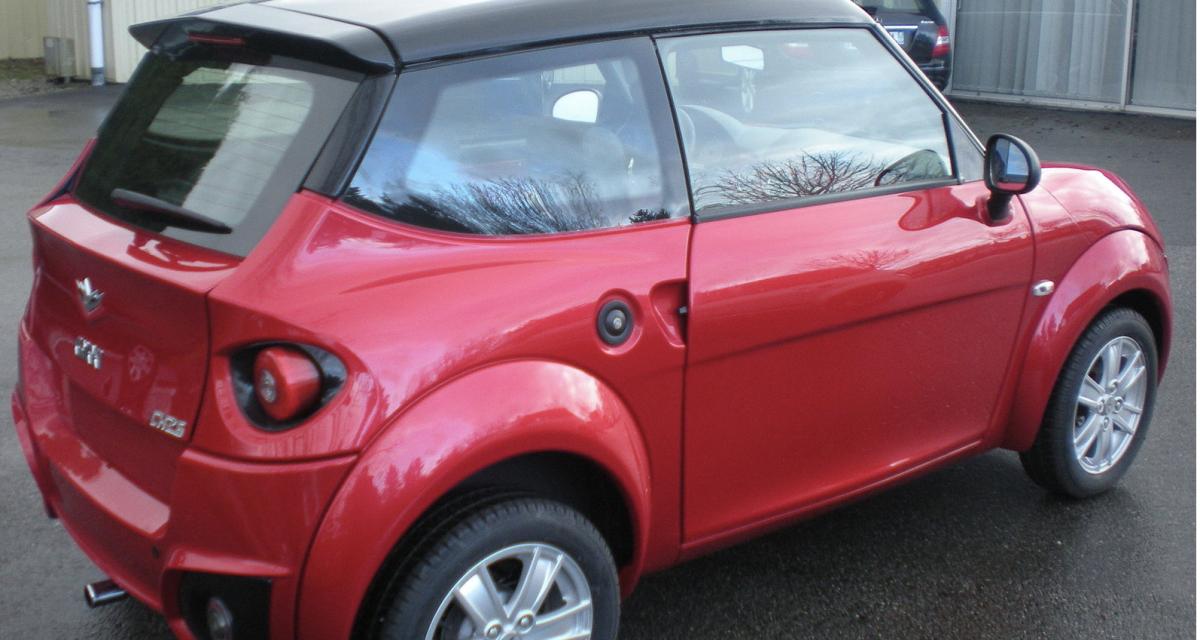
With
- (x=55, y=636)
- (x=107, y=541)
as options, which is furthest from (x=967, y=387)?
(x=55, y=636)

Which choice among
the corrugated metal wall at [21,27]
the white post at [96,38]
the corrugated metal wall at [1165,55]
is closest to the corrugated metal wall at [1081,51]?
the corrugated metal wall at [1165,55]

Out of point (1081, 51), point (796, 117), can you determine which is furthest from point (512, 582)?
point (1081, 51)

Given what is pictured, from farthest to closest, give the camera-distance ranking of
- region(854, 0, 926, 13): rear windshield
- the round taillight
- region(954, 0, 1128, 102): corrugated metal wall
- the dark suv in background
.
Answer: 1. region(954, 0, 1128, 102): corrugated metal wall
2. region(854, 0, 926, 13): rear windshield
3. the dark suv in background
4. the round taillight

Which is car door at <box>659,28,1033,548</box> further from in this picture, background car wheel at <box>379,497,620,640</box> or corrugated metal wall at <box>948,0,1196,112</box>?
corrugated metal wall at <box>948,0,1196,112</box>

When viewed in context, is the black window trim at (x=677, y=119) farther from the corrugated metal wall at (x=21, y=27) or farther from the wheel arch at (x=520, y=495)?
the corrugated metal wall at (x=21, y=27)

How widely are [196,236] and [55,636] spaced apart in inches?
53.3

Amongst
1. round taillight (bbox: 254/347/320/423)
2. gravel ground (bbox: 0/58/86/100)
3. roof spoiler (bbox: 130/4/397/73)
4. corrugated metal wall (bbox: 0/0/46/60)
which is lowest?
gravel ground (bbox: 0/58/86/100)

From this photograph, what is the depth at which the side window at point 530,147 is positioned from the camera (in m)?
2.87

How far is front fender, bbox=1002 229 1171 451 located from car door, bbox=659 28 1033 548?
128mm

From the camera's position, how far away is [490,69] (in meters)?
3.00

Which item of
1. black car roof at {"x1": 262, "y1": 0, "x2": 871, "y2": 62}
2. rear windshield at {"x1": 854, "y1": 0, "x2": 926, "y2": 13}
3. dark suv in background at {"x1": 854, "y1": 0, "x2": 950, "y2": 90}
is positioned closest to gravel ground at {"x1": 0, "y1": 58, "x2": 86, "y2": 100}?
rear windshield at {"x1": 854, "y1": 0, "x2": 926, "y2": 13}

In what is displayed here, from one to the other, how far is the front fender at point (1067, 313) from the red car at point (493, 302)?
0.19 m

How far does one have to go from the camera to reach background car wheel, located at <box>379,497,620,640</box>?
2.74 meters

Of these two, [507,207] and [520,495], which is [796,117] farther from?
[520,495]
